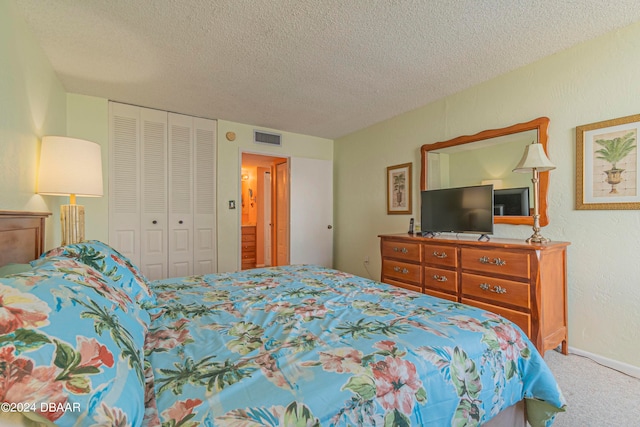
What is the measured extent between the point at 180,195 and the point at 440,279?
3219mm

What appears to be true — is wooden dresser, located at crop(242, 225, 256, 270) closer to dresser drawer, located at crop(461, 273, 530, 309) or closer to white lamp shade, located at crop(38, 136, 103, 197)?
white lamp shade, located at crop(38, 136, 103, 197)

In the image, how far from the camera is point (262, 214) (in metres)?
6.38

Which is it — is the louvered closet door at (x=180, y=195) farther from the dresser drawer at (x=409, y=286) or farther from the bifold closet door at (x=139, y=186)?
the dresser drawer at (x=409, y=286)

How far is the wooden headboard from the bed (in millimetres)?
22

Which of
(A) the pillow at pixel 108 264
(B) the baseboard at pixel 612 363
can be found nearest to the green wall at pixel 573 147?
(B) the baseboard at pixel 612 363

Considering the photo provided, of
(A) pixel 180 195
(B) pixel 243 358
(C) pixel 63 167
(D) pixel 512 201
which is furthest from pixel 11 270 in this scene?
(D) pixel 512 201

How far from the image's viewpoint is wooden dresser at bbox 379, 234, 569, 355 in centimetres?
211

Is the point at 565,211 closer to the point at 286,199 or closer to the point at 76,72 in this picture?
the point at 286,199

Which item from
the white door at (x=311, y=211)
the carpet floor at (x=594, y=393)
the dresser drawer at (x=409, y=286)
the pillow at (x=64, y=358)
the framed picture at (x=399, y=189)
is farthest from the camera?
the white door at (x=311, y=211)

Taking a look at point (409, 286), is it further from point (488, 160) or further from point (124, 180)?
point (124, 180)

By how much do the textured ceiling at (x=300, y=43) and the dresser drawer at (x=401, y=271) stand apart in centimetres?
181

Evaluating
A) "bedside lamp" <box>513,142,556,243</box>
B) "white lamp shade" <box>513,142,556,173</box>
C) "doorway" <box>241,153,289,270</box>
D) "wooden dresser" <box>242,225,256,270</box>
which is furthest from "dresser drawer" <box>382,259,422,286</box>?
"wooden dresser" <box>242,225,256,270</box>

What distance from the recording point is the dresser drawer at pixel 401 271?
2.92 meters

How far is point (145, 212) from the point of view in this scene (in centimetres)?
362
